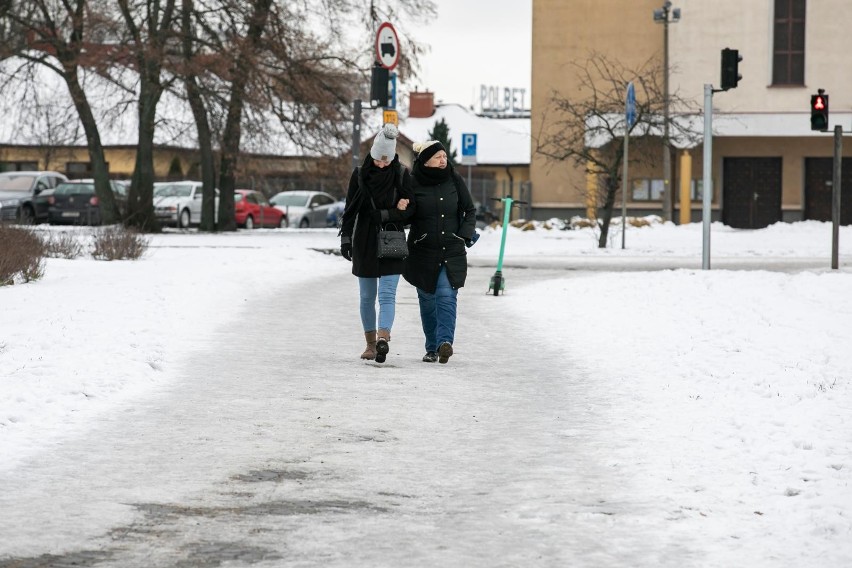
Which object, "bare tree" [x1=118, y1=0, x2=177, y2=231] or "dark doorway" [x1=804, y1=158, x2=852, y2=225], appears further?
"dark doorway" [x1=804, y1=158, x2=852, y2=225]

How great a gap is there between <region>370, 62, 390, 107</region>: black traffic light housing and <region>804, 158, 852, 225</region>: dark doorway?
31733mm

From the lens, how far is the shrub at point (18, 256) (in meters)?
17.0

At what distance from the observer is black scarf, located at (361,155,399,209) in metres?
11.1

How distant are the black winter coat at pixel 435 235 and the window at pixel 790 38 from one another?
3750cm

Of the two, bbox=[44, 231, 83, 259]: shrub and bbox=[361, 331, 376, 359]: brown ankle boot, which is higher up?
bbox=[44, 231, 83, 259]: shrub

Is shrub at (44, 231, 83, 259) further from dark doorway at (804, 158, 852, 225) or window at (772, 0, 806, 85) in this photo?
dark doorway at (804, 158, 852, 225)

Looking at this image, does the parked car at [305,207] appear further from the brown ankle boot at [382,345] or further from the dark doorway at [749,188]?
the brown ankle boot at [382,345]

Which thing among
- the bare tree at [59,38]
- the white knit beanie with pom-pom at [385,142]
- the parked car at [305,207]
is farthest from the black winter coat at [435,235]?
the parked car at [305,207]

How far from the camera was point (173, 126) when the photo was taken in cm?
3866

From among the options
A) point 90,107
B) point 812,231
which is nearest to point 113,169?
point 90,107

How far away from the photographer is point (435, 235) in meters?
11.4

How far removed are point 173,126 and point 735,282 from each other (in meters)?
23.8

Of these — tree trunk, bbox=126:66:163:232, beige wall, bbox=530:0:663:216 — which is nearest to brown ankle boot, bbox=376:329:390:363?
tree trunk, bbox=126:66:163:232

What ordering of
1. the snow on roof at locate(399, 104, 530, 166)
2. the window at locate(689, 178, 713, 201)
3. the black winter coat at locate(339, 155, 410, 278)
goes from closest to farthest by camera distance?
the black winter coat at locate(339, 155, 410, 278), the window at locate(689, 178, 713, 201), the snow on roof at locate(399, 104, 530, 166)
